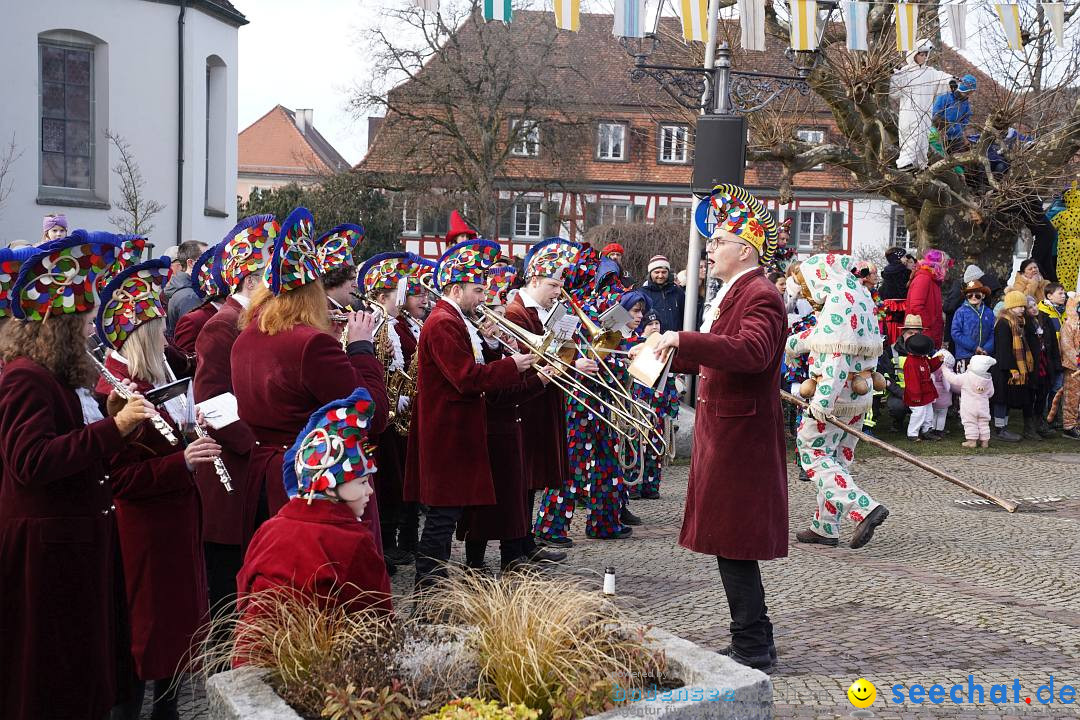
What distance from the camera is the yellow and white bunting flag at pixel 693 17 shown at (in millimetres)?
13070

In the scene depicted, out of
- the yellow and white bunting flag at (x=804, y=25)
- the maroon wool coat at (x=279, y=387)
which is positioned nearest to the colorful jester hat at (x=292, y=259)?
the maroon wool coat at (x=279, y=387)

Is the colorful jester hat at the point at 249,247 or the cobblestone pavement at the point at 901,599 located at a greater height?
the colorful jester hat at the point at 249,247

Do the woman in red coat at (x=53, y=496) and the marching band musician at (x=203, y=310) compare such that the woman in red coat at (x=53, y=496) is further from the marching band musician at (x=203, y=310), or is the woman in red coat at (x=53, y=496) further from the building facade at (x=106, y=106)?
the building facade at (x=106, y=106)

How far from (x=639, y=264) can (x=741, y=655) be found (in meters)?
26.0

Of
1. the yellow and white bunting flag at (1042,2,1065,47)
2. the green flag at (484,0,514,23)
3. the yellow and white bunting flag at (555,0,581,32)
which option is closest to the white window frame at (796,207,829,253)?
the yellow and white bunting flag at (1042,2,1065,47)

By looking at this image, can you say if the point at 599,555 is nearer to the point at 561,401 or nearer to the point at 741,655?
the point at 561,401

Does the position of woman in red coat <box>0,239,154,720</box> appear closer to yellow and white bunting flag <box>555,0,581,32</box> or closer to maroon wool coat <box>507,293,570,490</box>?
maroon wool coat <box>507,293,570,490</box>

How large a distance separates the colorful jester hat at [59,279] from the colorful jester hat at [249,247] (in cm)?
147

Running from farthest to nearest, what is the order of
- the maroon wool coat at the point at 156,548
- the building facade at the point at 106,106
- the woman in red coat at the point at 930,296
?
the building facade at the point at 106,106 → the woman in red coat at the point at 930,296 → the maroon wool coat at the point at 156,548

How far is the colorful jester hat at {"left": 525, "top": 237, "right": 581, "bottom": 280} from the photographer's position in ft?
24.7

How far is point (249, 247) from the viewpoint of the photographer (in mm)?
5629

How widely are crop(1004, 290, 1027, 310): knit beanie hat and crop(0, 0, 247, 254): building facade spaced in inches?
589

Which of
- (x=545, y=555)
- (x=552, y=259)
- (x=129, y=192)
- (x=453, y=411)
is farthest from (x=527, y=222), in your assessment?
(x=453, y=411)

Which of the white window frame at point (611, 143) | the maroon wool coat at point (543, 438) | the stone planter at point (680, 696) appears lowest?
the stone planter at point (680, 696)
